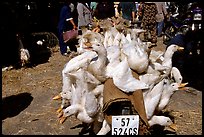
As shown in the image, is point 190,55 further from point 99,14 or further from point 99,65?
point 99,65

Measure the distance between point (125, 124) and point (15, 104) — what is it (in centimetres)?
321

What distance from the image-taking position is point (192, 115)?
541cm

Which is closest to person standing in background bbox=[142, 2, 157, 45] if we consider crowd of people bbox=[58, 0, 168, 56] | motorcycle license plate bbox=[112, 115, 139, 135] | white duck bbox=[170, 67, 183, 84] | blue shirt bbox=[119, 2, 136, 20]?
crowd of people bbox=[58, 0, 168, 56]

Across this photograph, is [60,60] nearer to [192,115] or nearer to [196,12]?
[196,12]

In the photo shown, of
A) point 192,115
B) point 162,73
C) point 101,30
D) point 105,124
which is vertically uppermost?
point 101,30

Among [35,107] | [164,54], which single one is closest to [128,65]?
[164,54]

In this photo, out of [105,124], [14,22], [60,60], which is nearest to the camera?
[105,124]

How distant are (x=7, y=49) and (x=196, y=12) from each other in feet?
17.4

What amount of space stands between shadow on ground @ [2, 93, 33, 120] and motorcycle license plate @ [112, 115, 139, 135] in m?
2.61

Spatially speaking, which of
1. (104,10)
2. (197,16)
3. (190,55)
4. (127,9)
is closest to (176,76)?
(190,55)

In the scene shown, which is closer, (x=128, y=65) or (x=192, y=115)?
(x=128, y=65)

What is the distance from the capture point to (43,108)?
598 cm

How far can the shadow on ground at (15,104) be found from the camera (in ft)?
19.3

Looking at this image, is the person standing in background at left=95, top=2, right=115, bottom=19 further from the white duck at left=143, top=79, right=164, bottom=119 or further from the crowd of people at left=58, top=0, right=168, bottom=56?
the white duck at left=143, top=79, right=164, bottom=119
